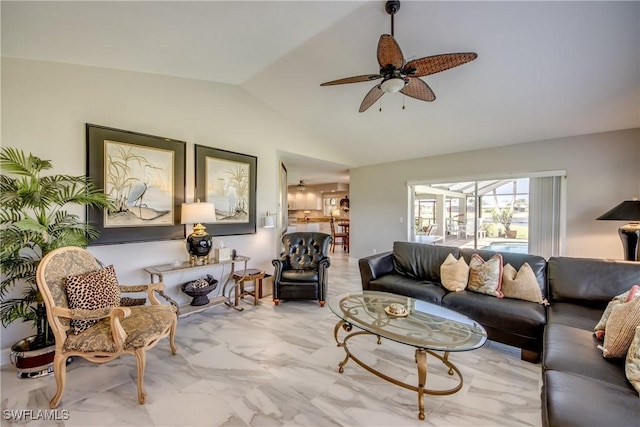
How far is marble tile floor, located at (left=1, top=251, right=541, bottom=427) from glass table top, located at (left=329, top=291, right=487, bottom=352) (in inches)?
17.7

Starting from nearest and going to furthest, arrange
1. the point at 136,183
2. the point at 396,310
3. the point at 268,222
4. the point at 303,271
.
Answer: the point at 396,310 < the point at 136,183 < the point at 303,271 < the point at 268,222

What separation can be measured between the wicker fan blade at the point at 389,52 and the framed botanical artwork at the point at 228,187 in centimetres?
262

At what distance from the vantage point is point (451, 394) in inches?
70.2

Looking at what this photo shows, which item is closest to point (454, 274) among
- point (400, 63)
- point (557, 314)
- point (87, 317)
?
point (557, 314)

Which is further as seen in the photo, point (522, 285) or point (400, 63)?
point (522, 285)

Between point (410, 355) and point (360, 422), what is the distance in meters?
0.95

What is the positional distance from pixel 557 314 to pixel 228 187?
158 inches

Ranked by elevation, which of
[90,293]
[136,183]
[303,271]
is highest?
[136,183]

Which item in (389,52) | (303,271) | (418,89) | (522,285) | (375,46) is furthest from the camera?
(303,271)

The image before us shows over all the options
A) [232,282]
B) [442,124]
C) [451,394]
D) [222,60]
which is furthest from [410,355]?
[222,60]

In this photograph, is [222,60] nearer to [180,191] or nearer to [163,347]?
[180,191]

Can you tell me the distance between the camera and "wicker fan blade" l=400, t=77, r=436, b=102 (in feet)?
7.43

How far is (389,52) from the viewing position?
1888 mm

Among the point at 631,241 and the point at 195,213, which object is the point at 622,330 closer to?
the point at 631,241
